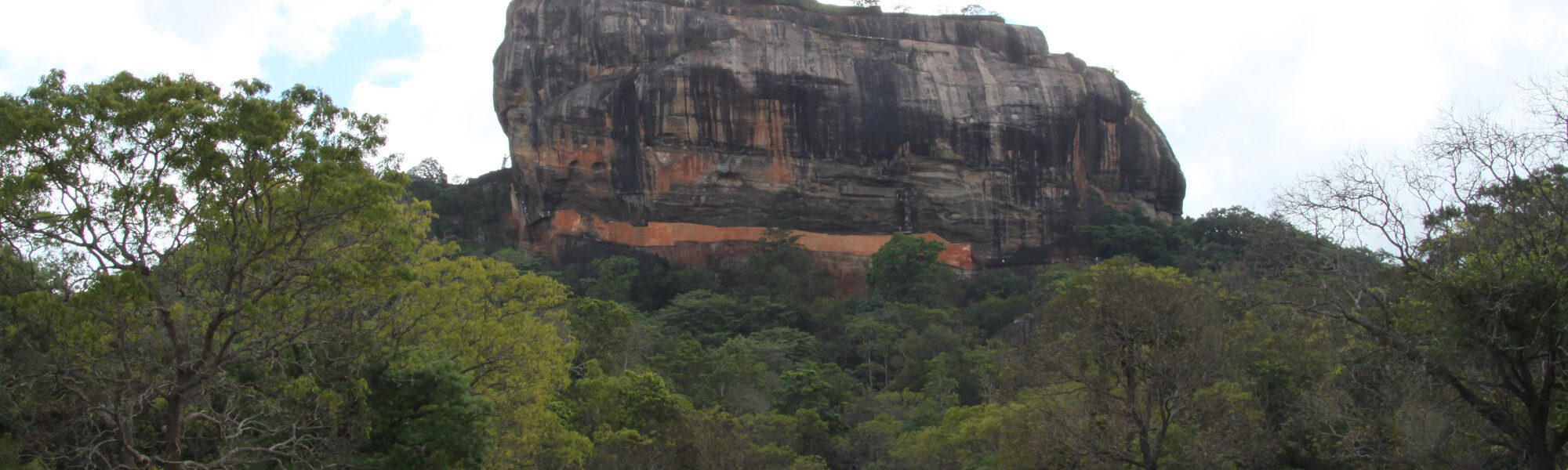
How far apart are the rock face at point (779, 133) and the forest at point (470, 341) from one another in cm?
2168

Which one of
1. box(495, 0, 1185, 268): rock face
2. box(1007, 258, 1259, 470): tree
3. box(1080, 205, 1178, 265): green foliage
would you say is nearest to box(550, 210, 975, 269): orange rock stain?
box(495, 0, 1185, 268): rock face

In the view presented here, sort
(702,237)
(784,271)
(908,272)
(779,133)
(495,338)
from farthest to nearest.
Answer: (702,237), (779,133), (784,271), (908,272), (495,338)

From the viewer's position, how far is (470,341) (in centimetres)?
1547

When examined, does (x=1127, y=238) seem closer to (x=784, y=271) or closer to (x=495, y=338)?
(x=784, y=271)

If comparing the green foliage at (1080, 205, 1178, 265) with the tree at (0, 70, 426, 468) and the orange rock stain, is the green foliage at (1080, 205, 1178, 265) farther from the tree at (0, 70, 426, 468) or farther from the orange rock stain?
the tree at (0, 70, 426, 468)

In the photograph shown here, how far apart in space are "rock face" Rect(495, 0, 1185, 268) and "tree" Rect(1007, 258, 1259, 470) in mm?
27537

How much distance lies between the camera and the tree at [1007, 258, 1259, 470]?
47.7ft

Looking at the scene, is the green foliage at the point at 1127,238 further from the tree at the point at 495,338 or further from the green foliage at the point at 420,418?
the green foliage at the point at 420,418

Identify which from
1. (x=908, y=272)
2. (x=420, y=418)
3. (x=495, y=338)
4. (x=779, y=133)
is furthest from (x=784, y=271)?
(x=420, y=418)

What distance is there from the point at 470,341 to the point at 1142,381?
855 cm

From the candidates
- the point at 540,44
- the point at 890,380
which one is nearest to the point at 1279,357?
the point at 890,380

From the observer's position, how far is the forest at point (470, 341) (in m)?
9.57

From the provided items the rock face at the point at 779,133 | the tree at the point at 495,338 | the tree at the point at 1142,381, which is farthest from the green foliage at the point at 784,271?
the tree at the point at 1142,381

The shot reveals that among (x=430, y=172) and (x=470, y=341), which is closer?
(x=470, y=341)
